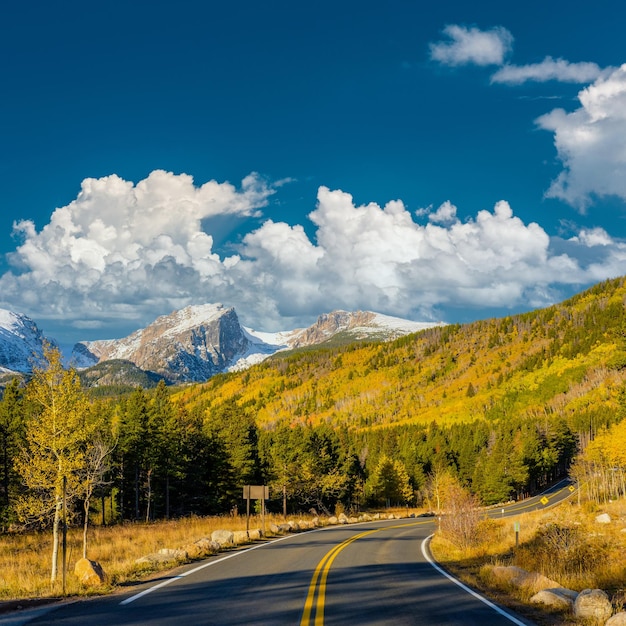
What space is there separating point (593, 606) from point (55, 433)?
1689 cm

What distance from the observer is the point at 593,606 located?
1041cm

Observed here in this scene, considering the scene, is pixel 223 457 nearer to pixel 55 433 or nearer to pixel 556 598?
pixel 55 433

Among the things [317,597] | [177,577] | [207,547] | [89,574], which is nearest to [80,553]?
[207,547]

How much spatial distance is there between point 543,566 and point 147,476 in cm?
4714

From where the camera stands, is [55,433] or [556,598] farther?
[55,433]

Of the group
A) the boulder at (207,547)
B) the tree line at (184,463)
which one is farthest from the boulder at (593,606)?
the boulder at (207,547)

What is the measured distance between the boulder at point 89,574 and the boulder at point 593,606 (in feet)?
37.3

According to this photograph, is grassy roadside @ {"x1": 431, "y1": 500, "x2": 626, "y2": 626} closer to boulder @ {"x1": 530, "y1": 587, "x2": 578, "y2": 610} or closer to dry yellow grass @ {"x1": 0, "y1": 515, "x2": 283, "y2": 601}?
boulder @ {"x1": 530, "y1": 587, "x2": 578, "y2": 610}

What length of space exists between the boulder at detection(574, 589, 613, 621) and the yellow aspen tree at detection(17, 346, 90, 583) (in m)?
15.5

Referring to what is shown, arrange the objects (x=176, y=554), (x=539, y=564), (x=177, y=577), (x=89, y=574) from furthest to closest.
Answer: (x=176, y=554) → (x=539, y=564) → (x=177, y=577) → (x=89, y=574)

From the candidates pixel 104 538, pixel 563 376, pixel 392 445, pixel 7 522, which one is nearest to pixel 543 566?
pixel 104 538

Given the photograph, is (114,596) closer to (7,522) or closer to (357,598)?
(357,598)

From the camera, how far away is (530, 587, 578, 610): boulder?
1153cm

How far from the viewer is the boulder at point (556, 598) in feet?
37.8
